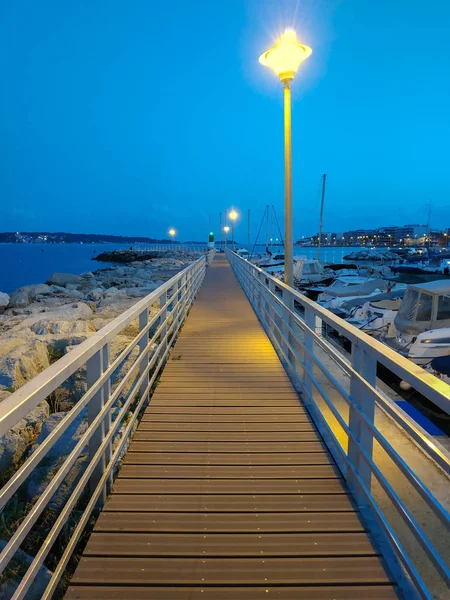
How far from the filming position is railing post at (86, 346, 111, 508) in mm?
3016

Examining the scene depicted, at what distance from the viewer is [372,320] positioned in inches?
591

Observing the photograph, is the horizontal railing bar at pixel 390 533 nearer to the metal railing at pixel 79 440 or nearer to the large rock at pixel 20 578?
the metal railing at pixel 79 440

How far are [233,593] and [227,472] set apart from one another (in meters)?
1.21

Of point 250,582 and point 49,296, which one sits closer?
point 250,582

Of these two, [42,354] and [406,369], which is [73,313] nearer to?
[42,354]

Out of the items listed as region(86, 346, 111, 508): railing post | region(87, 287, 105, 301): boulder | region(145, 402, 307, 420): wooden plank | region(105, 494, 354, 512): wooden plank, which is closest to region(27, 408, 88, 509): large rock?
region(86, 346, 111, 508): railing post

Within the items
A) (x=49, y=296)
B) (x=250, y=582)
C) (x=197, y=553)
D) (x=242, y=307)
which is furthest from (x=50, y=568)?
(x=49, y=296)

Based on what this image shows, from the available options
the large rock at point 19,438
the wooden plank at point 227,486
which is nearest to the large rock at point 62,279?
→ the large rock at point 19,438

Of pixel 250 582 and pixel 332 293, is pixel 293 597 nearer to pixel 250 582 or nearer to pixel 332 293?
pixel 250 582

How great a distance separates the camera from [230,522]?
2.99m

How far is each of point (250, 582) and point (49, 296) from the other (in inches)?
705

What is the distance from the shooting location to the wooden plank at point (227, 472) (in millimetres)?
3551

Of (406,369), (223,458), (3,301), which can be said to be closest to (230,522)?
(223,458)

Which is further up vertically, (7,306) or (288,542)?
(288,542)
